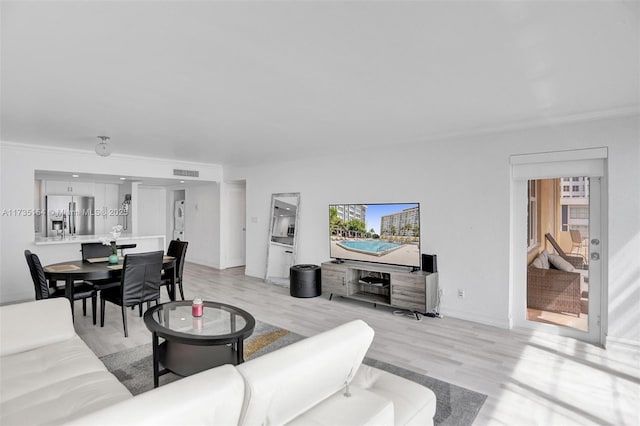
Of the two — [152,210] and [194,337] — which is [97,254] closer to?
[194,337]

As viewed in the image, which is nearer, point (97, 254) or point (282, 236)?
point (97, 254)

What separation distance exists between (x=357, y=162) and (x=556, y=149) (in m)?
2.63

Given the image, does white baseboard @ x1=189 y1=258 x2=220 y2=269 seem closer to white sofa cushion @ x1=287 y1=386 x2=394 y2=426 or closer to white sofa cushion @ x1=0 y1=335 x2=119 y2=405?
white sofa cushion @ x1=0 y1=335 x2=119 y2=405

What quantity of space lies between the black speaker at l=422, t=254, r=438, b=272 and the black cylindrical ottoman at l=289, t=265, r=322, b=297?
5.78ft

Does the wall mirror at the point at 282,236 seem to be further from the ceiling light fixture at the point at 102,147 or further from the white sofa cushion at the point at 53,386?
the white sofa cushion at the point at 53,386

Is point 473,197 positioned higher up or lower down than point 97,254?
higher up

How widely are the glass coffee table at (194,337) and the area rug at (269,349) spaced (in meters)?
0.25

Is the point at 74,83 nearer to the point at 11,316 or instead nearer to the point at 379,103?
the point at 11,316

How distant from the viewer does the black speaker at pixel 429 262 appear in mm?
4531

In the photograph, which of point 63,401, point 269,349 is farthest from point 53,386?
point 269,349

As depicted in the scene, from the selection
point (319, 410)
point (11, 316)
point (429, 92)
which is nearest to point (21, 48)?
point (11, 316)

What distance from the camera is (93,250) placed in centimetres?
502

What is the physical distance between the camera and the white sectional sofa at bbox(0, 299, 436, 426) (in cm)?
108

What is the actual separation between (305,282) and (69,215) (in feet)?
18.9
